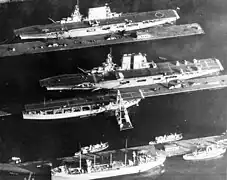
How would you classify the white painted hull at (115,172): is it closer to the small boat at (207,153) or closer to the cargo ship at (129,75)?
the small boat at (207,153)

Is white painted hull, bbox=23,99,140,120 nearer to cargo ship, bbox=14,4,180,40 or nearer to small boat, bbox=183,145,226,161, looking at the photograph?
small boat, bbox=183,145,226,161

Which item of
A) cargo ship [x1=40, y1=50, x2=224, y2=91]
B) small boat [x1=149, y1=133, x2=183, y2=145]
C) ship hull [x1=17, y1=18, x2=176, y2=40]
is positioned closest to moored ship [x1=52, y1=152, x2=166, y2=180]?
small boat [x1=149, y1=133, x2=183, y2=145]

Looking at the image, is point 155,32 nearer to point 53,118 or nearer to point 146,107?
point 146,107

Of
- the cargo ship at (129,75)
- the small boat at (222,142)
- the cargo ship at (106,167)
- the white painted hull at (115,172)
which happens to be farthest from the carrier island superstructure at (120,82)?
the small boat at (222,142)

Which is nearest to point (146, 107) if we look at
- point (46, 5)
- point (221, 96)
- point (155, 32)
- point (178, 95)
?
point (178, 95)

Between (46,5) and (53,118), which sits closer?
(53,118)

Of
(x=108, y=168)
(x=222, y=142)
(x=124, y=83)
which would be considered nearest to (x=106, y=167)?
(x=108, y=168)
